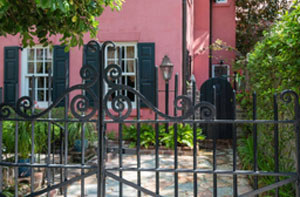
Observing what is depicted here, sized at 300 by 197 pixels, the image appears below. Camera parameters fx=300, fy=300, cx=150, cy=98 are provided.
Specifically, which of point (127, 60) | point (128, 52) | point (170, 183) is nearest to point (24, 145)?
point (170, 183)

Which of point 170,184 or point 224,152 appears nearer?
point 170,184

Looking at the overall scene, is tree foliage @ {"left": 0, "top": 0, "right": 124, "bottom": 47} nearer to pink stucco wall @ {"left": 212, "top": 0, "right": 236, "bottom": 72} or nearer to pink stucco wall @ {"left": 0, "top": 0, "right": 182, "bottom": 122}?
pink stucco wall @ {"left": 0, "top": 0, "right": 182, "bottom": 122}

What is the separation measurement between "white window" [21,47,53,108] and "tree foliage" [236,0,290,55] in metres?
7.88

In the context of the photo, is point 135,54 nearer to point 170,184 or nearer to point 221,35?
point 170,184

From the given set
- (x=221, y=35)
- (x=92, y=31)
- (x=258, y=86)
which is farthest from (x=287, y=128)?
(x=221, y=35)

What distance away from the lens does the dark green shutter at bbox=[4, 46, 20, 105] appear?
8.04 meters

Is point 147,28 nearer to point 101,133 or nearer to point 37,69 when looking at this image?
point 37,69

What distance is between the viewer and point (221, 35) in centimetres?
1224

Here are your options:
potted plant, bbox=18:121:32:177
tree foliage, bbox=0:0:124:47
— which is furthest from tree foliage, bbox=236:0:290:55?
tree foliage, bbox=0:0:124:47

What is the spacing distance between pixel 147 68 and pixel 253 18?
6.40 meters

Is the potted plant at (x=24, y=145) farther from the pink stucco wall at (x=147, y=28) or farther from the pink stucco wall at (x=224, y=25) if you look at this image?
the pink stucco wall at (x=224, y=25)

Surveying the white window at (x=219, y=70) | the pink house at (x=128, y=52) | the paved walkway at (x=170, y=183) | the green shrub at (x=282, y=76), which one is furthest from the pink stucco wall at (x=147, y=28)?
the white window at (x=219, y=70)

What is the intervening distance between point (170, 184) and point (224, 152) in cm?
317

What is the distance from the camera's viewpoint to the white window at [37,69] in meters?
8.20
